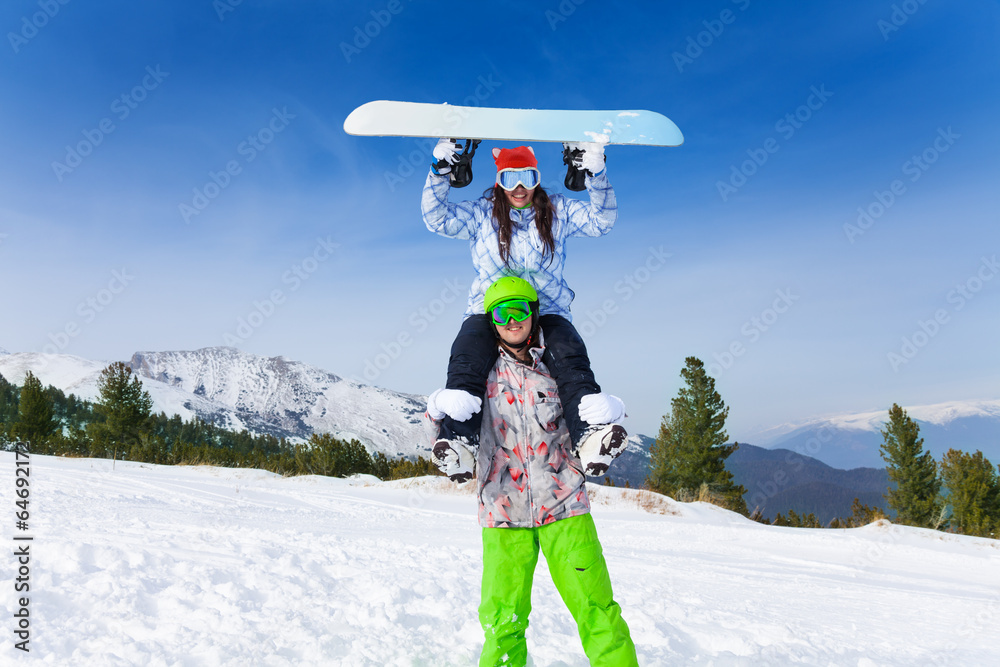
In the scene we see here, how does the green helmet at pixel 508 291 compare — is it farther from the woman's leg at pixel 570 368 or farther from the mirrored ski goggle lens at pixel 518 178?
the mirrored ski goggle lens at pixel 518 178

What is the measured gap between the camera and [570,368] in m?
2.70

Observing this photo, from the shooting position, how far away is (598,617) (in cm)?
257

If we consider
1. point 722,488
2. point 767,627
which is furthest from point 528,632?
point 722,488

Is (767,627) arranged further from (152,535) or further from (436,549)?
(152,535)

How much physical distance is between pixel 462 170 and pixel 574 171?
2.00 ft

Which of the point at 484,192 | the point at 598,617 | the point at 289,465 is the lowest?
the point at 289,465

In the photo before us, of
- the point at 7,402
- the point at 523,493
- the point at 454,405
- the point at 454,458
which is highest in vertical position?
the point at 454,405

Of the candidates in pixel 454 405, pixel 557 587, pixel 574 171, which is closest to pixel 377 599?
pixel 557 587

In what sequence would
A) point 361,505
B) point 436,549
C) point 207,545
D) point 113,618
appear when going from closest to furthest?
point 113,618, point 207,545, point 436,549, point 361,505

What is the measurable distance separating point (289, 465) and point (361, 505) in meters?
14.8

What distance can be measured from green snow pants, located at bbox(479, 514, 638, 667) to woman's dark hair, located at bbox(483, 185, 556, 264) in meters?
1.35

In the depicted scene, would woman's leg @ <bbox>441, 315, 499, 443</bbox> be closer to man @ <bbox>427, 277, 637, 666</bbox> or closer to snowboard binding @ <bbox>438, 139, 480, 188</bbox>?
man @ <bbox>427, 277, 637, 666</bbox>

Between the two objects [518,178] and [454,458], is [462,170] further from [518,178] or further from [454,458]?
[454,458]

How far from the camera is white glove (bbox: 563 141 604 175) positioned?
120 inches
